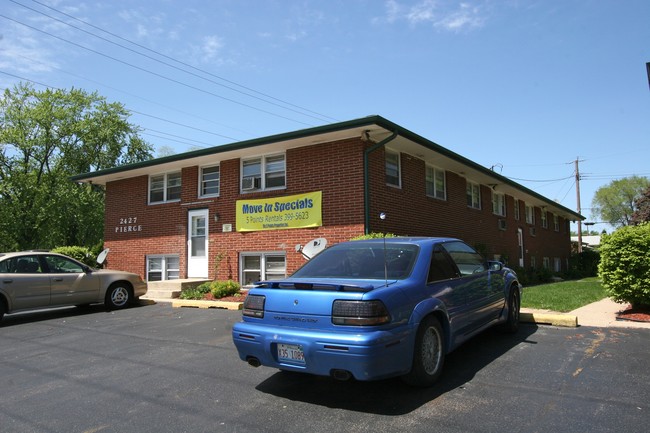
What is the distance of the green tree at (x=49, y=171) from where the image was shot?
3125 centimetres

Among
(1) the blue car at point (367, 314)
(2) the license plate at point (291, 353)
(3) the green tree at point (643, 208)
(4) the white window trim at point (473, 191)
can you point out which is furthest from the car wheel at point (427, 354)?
(3) the green tree at point (643, 208)

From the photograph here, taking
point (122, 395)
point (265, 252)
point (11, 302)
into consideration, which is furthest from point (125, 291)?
point (122, 395)

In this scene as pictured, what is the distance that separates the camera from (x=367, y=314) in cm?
386

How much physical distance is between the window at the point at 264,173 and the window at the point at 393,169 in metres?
2.88

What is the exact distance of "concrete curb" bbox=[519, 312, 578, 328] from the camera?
23.7 feet

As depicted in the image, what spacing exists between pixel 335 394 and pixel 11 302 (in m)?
8.07

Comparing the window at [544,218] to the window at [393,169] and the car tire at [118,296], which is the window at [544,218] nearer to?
the window at [393,169]

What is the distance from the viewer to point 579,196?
1679 inches

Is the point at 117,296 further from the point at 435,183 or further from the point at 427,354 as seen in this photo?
the point at 435,183

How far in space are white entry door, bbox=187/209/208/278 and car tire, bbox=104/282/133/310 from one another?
3.10 metres

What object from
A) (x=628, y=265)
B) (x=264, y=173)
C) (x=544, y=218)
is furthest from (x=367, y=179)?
(x=544, y=218)

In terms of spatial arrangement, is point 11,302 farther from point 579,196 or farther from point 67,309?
point 579,196

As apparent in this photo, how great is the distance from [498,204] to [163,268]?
A: 14.6 meters

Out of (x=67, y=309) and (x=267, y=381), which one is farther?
(x=67, y=309)
